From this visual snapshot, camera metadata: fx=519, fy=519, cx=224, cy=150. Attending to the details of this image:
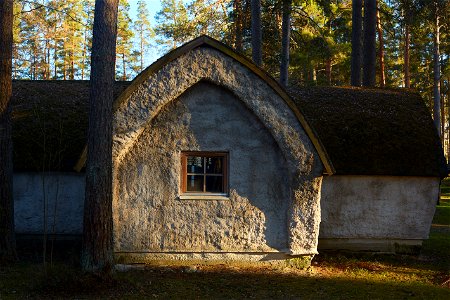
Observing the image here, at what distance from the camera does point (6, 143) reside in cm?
1088

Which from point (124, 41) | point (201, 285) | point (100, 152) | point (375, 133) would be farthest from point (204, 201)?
point (124, 41)

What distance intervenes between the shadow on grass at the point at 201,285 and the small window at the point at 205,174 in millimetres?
1717

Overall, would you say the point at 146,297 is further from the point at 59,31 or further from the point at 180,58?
the point at 59,31

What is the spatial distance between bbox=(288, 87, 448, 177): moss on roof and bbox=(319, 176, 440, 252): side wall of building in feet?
1.15

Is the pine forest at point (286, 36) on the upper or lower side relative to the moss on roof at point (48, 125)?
upper

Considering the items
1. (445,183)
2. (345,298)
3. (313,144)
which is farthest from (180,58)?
(445,183)

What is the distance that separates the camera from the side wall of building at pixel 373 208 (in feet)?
44.0

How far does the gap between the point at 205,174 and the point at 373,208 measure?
4.77 metres

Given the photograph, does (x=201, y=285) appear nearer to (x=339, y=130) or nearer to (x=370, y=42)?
(x=339, y=130)

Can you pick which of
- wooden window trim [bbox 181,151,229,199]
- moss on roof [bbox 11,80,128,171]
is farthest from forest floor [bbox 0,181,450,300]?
moss on roof [bbox 11,80,128,171]

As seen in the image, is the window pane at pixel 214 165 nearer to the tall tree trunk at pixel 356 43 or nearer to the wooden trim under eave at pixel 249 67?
the wooden trim under eave at pixel 249 67

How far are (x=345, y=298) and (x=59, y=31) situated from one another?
103 feet

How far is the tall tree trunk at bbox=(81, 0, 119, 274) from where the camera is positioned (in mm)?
9141

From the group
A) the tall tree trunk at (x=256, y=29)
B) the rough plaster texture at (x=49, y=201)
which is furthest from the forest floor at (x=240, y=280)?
the tall tree trunk at (x=256, y=29)
